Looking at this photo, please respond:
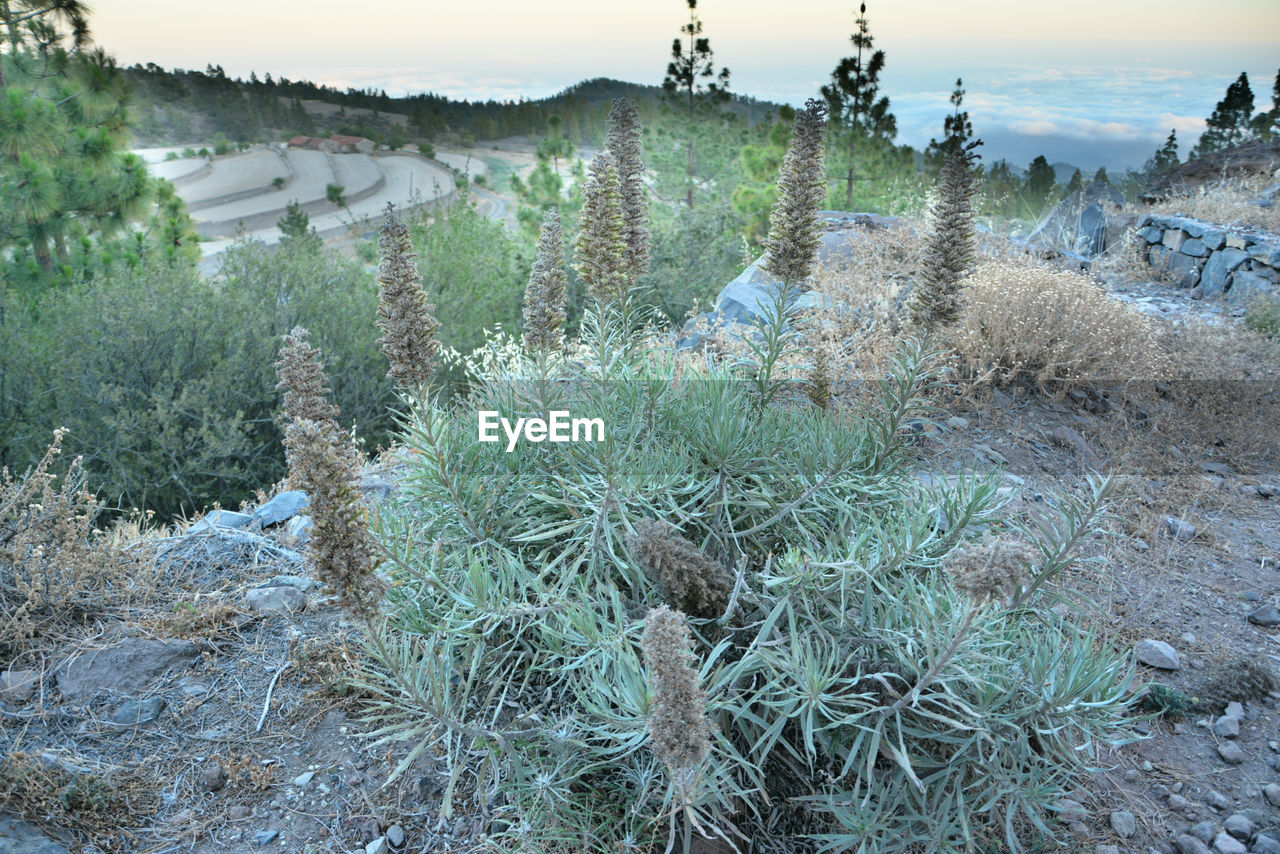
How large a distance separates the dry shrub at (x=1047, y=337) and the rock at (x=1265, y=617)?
78.7 inches

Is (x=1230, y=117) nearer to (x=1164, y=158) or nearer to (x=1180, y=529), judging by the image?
(x=1164, y=158)

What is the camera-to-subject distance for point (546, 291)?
91.9 inches

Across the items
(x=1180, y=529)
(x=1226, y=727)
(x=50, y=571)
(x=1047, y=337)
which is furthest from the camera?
(x=1047, y=337)

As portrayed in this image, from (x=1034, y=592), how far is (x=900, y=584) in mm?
348

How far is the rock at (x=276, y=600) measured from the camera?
9.82 ft

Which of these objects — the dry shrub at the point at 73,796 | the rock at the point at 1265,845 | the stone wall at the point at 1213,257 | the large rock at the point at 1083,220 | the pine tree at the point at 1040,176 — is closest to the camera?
the dry shrub at the point at 73,796

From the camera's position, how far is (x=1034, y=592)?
2004mm

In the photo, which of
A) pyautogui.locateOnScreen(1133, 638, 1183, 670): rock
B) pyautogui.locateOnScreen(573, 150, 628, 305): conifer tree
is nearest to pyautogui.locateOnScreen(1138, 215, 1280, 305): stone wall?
pyautogui.locateOnScreen(1133, 638, 1183, 670): rock

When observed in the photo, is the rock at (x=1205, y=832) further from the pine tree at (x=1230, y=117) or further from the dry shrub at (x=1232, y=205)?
the pine tree at (x=1230, y=117)

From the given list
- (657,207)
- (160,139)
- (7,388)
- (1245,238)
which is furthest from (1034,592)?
(160,139)

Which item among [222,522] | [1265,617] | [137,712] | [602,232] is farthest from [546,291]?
[1265,617]

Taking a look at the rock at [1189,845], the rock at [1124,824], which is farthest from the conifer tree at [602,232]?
the rock at [1189,845]

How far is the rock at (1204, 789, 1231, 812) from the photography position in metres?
2.46

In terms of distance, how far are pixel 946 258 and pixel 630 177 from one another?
41.0 inches
